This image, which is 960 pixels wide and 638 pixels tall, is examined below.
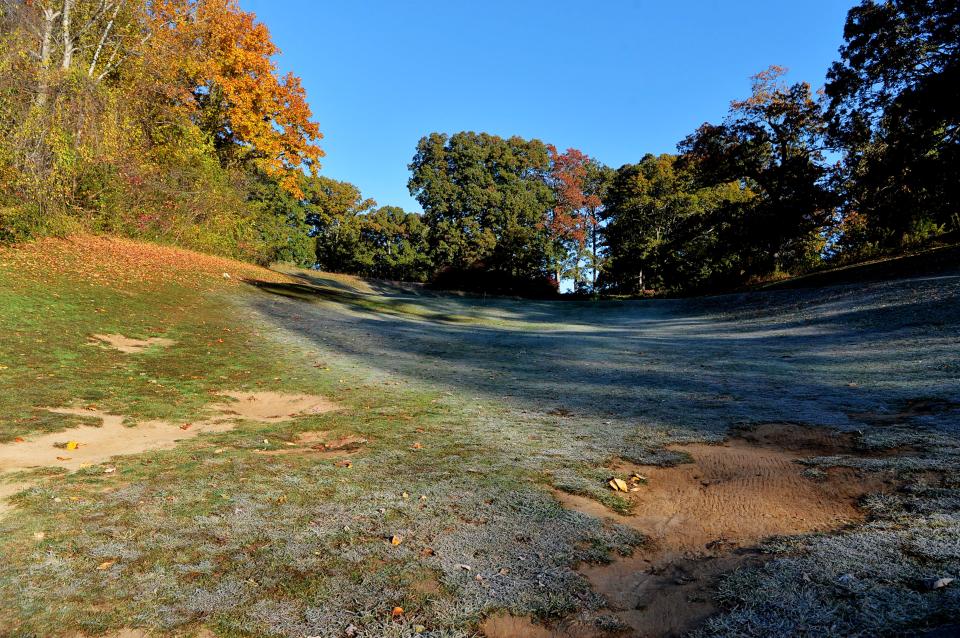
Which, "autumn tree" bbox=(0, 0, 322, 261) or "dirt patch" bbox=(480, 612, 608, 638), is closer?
"dirt patch" bbox=(480, 612, 608, 638)

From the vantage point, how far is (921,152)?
17.0m

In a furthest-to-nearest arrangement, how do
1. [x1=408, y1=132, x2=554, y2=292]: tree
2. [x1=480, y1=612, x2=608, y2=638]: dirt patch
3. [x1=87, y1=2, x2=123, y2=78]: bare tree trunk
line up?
1. [x1=408, y1=132, x2=554, y2=292]: tree
2. [x1=87, y1=2, x2=123, y2=78]: bare tree trunk
3. [x1=480, y1=612, x2=608, y2=638]: dirt patch

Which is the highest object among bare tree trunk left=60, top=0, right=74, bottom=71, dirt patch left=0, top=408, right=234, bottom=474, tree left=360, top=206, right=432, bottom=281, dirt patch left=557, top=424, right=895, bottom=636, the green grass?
bare tree trunk left=60, top=0, right=74, bottom=71

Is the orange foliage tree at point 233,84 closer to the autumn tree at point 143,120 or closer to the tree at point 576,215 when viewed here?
the autumn tree at point 143,120

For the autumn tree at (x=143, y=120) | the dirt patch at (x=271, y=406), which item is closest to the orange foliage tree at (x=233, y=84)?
the autumn tree at (x=143, y=120)

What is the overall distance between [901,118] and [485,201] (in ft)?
85.2

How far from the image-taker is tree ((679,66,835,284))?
2123cm

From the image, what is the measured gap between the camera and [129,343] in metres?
7.80

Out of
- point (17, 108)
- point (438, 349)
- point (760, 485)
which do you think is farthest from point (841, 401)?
point (17, 108)

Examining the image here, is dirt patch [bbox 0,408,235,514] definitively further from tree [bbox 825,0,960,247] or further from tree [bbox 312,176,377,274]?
tree [bbox 312,176,377,274]

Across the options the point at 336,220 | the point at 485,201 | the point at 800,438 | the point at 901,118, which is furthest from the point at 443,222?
the point at 800,438

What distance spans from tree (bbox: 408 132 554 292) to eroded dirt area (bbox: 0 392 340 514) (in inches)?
1218

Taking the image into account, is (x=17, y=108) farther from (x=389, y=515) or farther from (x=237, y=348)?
(x=389, y=515)

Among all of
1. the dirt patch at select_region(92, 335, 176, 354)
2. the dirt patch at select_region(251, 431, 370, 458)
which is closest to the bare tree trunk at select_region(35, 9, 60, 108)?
the dirt patch at select_region(92, 335, 176, 354)
